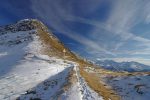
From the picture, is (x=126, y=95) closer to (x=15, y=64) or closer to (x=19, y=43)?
(x=15, y=64)

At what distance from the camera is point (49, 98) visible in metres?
32.1

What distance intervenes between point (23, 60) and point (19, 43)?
102 feet

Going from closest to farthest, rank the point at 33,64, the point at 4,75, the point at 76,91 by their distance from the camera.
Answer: the point at 76,91
the point at 4,75
the point at 33,64

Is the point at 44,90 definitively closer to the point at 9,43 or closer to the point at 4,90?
the point at 4,90

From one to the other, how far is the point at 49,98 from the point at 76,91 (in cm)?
357

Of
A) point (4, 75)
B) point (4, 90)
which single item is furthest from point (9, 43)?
point (4, 90)

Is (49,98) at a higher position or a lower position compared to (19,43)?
lower

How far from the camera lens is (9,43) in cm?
9850

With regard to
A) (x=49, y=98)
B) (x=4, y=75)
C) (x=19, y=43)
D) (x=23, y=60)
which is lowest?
(x=49, y=98)

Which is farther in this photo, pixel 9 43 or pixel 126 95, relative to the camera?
pixel 9 43

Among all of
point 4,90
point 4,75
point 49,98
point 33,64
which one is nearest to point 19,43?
Answer: point 33,64

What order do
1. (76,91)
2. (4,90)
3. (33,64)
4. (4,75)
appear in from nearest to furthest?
(76,91) → (4,90) → (4,75) → (33,64)

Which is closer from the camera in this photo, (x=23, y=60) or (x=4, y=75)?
(x=4, y=75)

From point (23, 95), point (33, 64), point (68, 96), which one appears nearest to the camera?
point (68, 96)
